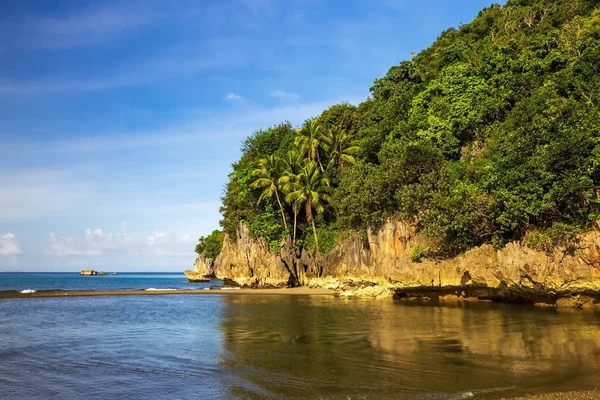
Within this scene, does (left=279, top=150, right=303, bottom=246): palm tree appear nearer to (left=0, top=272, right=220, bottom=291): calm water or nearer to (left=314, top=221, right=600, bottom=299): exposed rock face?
(left=314, top=221, right=600, bottom=299): exposed rock face

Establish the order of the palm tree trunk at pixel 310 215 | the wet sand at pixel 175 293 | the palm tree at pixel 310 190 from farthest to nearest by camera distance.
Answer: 1. the palm tree trunk at pixel 310 215
2. the palm tree at pixel 310 190
3. the wet sand at pixel 175 293

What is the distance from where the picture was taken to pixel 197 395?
10.0 metres

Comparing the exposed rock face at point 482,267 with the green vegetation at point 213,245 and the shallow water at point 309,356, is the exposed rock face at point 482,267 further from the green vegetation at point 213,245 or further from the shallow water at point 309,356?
the green vegetation at point 213,245

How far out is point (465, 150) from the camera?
33531 mm

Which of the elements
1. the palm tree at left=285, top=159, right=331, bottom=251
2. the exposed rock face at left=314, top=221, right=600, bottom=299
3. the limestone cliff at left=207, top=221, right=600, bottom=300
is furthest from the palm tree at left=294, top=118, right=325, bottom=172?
the exposed rock face at left=314, top=221, right=600, bottom=299

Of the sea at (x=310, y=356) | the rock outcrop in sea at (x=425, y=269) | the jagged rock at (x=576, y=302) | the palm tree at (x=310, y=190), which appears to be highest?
the palm tree at (x=310, y=190)

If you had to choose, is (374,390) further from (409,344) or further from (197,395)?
(409,344)

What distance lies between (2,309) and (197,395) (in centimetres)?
2951

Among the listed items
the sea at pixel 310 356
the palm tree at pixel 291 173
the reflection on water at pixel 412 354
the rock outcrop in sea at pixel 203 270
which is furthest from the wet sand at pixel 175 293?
the rock outcrop in sea at pixel 203 270

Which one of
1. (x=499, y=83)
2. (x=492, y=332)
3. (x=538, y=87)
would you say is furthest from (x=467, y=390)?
(x=499, y=83)

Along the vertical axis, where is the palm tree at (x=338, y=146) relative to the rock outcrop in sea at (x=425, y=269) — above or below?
Result: above

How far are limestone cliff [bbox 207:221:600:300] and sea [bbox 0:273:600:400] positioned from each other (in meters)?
1.89

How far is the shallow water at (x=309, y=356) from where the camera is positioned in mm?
10297

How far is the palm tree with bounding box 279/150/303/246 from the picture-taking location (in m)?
46.9
